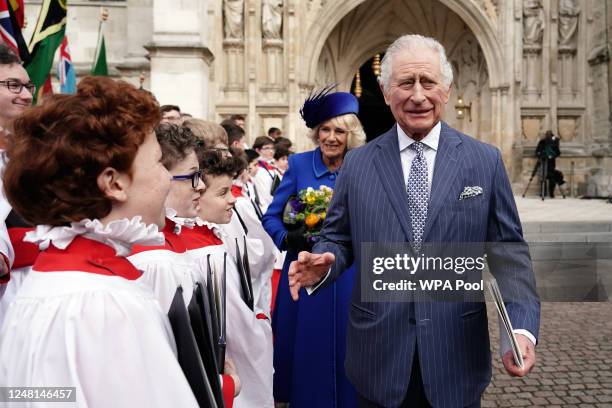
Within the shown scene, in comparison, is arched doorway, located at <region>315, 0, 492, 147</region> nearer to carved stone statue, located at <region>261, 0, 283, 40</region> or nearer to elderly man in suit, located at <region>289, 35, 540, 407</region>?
carved stone statue, located at <region>261, 0, 283, 40</region>

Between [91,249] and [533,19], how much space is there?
1722cm

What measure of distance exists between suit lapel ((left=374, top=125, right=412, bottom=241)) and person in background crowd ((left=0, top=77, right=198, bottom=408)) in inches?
39.0

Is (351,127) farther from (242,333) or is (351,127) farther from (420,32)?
(420,32)

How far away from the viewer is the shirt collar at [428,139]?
2246 mm

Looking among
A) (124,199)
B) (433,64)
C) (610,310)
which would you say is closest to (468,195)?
(433,64)

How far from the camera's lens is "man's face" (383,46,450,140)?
2170 millimetres

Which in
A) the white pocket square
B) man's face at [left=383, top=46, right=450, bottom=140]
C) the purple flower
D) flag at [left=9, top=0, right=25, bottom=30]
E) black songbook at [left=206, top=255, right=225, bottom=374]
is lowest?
black songbook at [left=206, top=255, right=225, bottom=374]

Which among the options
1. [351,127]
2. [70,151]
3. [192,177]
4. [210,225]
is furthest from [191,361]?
[351,127]

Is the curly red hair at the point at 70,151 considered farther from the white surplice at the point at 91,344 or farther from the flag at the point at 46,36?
the flag at the point at 46,36

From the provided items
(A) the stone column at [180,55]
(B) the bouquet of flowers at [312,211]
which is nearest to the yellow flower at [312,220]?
(B) the bouquet of flowers at [312,211]

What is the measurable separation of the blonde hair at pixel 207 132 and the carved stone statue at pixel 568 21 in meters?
15.4

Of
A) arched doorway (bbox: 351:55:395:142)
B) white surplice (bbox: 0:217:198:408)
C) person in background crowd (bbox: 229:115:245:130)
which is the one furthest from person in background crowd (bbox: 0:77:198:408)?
arched doorway (bbox: 351:55:395:142)

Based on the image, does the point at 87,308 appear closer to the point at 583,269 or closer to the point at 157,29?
the point at 583,269

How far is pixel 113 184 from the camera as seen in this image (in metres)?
1.39
